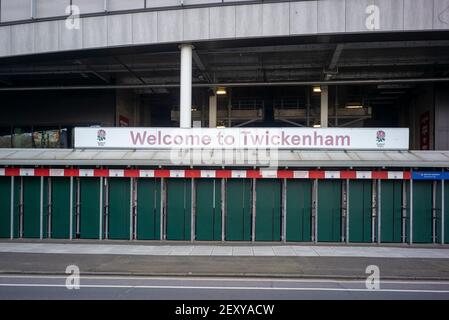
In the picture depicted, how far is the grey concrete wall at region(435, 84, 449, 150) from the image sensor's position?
25766 mm

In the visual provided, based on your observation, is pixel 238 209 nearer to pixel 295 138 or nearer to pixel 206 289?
pixel 295 138

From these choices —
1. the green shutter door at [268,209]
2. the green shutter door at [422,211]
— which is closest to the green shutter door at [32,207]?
the green shutter door at [268,209]

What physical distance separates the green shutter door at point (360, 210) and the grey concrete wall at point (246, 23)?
6789 millimetres

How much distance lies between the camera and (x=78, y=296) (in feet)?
30.7

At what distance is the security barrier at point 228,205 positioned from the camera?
683 inches

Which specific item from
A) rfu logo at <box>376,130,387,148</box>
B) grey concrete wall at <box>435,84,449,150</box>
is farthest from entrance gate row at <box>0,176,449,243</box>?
grey concrete wall at <box>435,84,449,150</box>

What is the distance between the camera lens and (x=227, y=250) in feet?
51.2

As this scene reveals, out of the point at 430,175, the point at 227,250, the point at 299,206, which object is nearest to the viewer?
the point at 227,250

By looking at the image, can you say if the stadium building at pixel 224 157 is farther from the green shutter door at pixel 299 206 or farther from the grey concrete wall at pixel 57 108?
the grey concrete wall at pixel 57 108

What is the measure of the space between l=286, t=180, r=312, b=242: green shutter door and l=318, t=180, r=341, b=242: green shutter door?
431 millimetres

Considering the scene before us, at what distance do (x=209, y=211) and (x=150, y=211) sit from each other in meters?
2.40

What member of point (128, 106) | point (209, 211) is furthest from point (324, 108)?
point (128, 106)

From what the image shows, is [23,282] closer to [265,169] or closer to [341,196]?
[265,169]

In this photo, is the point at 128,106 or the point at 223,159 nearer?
the point at 223,159
